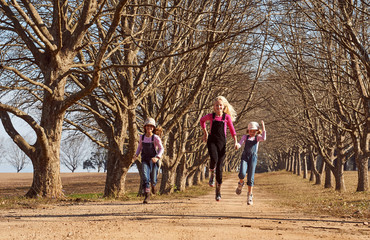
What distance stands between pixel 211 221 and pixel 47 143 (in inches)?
229

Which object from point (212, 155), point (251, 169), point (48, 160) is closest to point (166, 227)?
point (212, 155)

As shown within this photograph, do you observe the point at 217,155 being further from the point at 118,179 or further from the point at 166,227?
the point at 118,179

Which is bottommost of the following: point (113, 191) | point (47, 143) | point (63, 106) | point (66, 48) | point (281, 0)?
point (113, 191)

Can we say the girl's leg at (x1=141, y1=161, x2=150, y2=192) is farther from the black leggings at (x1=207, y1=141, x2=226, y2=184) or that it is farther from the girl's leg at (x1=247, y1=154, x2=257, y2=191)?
the girl's leg at (x1=247, y1=154, x2=257, y2=191)

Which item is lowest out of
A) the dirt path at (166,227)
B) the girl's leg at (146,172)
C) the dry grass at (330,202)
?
the dry grass at (330,202)

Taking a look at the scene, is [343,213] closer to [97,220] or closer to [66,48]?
[97,220]

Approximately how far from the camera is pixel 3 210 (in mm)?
8805

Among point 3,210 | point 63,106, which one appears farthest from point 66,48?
point 3,210

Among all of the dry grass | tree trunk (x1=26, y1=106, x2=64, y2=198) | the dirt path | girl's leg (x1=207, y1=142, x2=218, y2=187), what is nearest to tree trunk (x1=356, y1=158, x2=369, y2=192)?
the dry grass

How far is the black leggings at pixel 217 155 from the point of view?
26.3 ft

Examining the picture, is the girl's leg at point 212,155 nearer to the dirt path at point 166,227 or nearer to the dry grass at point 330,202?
the dirt path at point 166,227

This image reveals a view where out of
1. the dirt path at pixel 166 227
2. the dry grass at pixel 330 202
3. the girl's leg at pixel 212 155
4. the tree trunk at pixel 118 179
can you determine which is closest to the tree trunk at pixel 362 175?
the dry grass at pixel 330 202

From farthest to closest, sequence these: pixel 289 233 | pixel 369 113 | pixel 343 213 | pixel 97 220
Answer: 1. pixel 369 113
2. pixel 343 213
3. pixel 97 220
4. pixel 289 233

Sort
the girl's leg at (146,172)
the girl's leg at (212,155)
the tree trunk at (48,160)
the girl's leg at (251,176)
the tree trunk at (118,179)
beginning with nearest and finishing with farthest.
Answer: the girl's leg at (212,155)
the girl's leg at (251,176)
the girl's leg at (146,172)
the tree trunk at (48,160)
the tree trunk at (118,179)
